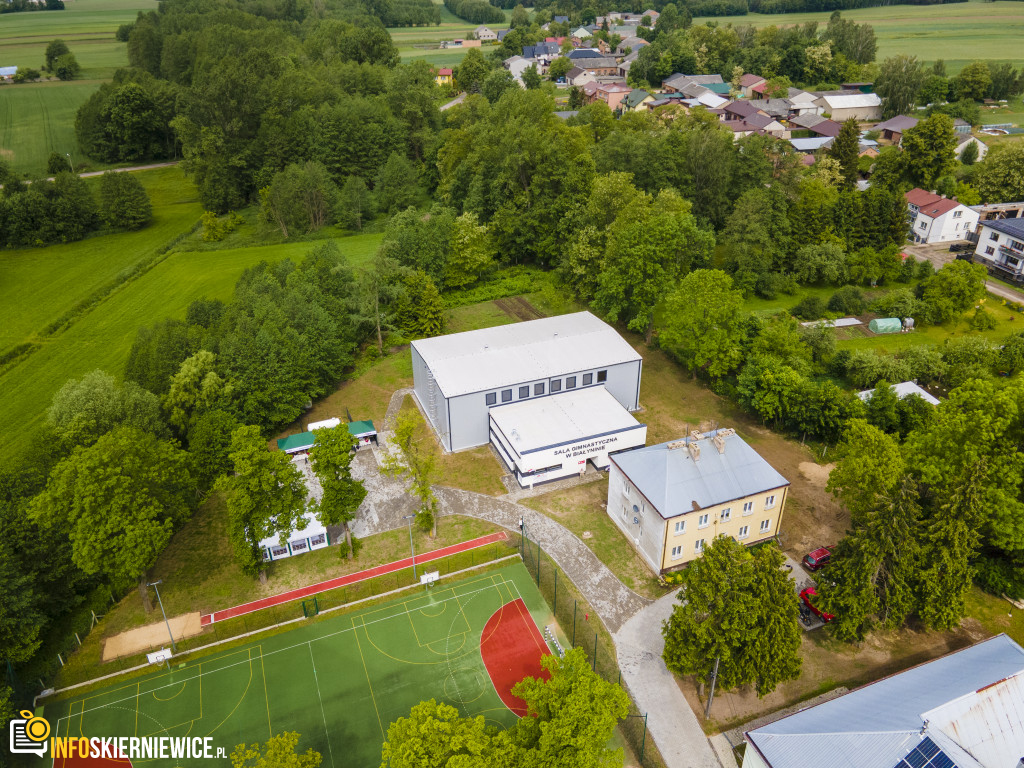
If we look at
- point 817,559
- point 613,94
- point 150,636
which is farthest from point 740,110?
point 150,636

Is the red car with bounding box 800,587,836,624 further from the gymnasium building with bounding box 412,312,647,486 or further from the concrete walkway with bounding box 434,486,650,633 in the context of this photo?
the gymnasium building with bounding box 412,312,647,486

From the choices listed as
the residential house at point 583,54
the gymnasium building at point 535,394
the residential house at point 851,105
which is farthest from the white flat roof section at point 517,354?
the residential house at point 583,54

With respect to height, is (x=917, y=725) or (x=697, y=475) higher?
(x=697, y=475)

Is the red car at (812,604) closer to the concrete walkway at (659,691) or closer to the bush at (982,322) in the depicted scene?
the concrete walkway at (659,691)

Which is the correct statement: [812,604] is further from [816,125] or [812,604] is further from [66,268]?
[816,125]

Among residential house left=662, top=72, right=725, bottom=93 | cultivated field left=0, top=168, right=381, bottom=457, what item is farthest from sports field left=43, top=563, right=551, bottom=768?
residential house left=662, top=72, right=725, bottom=93

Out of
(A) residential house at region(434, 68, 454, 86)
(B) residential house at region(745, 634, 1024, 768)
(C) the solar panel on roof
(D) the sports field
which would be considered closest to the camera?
(C) the solar panel on roof

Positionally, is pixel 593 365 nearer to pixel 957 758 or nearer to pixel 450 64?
pixel 957 758
